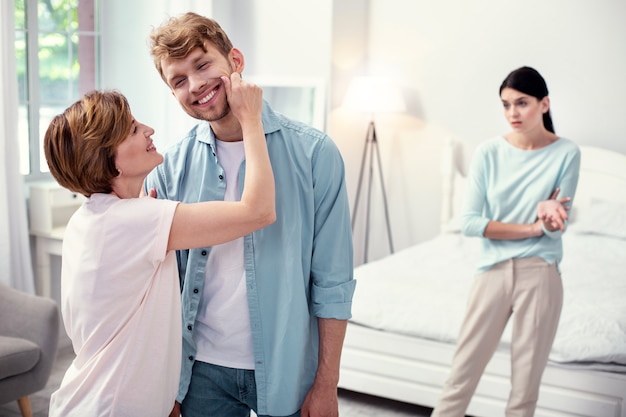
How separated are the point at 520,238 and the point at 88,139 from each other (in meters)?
1.69

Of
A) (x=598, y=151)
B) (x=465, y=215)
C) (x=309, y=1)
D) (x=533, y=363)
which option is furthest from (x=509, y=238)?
(x=309, y=1)

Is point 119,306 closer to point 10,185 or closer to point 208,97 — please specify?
point 208,97

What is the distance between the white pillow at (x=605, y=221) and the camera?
4.42m

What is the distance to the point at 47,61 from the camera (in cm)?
438

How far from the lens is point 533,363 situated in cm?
272

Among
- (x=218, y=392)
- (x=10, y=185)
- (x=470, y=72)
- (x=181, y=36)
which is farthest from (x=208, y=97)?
(x=470, y=72)

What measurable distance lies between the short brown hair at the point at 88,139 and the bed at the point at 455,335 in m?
2.08

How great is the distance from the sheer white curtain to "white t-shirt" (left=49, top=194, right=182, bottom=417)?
232 centimetres

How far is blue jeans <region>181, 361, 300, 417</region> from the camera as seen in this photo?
1581mm

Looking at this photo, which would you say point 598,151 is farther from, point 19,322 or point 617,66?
point 19,322

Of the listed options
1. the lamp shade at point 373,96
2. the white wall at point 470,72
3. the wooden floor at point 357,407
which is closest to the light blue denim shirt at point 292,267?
the wooden floor at point 357,407

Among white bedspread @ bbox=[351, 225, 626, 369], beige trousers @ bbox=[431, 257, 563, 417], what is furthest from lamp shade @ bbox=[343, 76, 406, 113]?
beige trousers @ bbox=[431, 257, 563, 417]

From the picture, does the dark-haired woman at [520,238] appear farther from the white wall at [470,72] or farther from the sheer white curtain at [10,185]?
the white wall at [470,72]

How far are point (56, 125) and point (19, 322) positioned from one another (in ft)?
6.63
